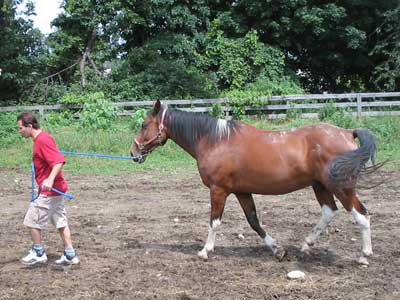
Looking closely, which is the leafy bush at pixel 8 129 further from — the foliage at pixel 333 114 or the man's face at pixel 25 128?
the man's face at pixel 25 128

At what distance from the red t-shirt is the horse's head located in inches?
48.4

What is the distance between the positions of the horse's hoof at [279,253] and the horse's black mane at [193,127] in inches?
59.1

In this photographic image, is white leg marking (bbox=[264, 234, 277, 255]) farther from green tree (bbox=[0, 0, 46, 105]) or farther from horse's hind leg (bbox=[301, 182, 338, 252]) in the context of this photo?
green tree (bbox=[0, 0, 46, 105])

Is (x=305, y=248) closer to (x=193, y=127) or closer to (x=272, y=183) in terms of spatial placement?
(x=272, y=183)

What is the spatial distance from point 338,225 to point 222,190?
2.34m

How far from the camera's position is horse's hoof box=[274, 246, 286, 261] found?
640 centimetres

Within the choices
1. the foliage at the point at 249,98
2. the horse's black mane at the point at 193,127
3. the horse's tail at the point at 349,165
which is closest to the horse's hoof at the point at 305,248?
the horse's tail at the point at 349,165

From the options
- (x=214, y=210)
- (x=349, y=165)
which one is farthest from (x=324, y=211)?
(x=214, y=210)

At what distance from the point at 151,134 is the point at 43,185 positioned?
1670 millimetres

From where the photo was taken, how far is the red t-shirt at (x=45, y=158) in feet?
19.1

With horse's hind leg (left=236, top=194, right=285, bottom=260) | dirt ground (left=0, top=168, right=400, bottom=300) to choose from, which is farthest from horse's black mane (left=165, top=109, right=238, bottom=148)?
dirt ground (left=0, top=168, right=400, bottom=300)

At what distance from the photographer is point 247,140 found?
21.6 feet

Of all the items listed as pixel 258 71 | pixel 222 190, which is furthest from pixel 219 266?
pixel 258 71

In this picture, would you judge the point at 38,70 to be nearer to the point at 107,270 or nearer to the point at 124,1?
the point at 124,1
